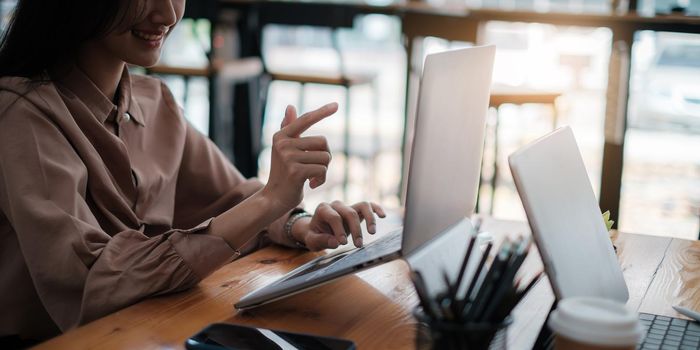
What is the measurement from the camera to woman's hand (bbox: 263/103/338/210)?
124 cm

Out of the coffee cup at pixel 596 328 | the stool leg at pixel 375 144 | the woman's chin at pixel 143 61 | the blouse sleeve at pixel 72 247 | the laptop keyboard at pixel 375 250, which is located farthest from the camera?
the stool leg at pixel 375 144

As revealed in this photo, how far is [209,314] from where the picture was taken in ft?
3.80

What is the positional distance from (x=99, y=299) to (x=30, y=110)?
0.32 m

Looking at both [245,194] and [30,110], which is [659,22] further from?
[30,110]

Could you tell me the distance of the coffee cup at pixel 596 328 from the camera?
77 cm

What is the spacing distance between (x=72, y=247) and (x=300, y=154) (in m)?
0.35

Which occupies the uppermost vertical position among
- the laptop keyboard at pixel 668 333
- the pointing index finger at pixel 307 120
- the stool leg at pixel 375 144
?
the pointing index finger at pixel 307 120

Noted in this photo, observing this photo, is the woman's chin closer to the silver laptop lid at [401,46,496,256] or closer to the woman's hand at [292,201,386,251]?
the woman's hand at [292,201,386,251]

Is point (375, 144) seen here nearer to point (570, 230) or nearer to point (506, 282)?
point (570, 230)

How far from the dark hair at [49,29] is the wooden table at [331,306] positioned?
44 cm

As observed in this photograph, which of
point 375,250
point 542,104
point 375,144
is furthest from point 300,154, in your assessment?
point 375,144

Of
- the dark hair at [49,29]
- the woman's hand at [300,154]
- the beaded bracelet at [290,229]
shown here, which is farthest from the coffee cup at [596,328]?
the dark hair at [49,29]

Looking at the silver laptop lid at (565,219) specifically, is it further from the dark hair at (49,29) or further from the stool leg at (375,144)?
the stool leg at (375,144)

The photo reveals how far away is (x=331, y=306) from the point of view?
3.94 ft
